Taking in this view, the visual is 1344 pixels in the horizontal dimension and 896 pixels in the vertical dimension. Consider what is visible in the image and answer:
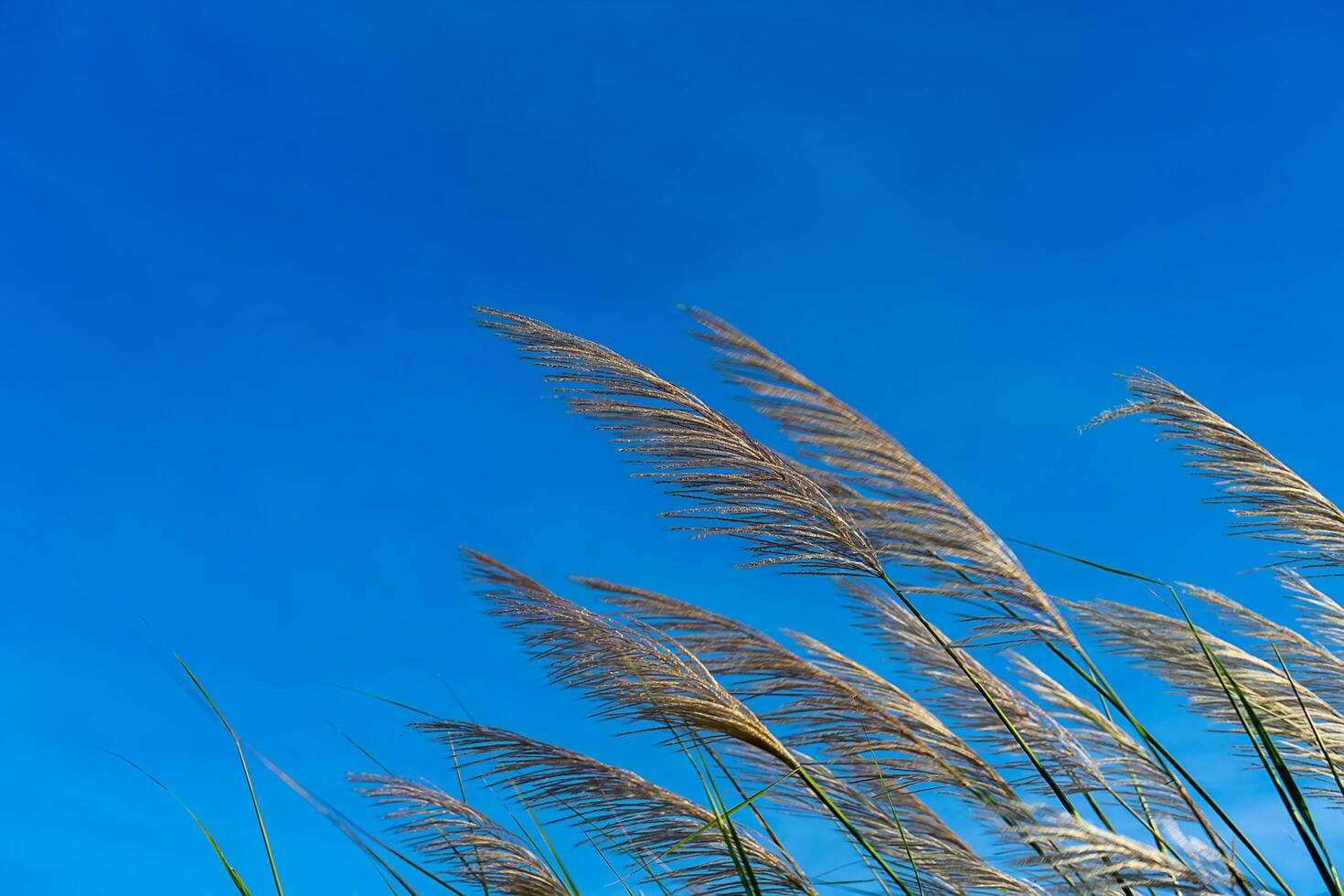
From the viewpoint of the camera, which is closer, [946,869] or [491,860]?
[946,869]

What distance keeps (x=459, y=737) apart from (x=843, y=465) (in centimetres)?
105

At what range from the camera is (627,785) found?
7.55 ft

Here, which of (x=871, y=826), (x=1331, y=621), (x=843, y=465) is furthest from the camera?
(x=1331, y=621)

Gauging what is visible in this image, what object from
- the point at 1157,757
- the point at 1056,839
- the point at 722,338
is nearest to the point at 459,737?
the point at 722,338

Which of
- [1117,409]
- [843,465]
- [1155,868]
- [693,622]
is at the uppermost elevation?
[1117,409]

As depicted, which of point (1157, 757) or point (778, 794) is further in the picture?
point (778, 794)

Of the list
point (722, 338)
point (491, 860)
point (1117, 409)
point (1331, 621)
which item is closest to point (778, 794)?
point (491, 860)

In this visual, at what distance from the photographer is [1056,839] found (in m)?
1.59

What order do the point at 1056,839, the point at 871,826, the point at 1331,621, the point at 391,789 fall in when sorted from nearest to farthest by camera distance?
the point at 1056,839
the point at 871,826
the point at 391,789
the point at 1331,621

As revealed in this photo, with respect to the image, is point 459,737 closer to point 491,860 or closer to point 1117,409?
point 491,860

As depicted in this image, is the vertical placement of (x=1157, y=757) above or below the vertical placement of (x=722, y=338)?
below

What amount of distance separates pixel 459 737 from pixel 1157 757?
4.94 feet

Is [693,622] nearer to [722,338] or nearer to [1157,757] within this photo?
[722,338]

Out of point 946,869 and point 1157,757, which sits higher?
point 1157,757
